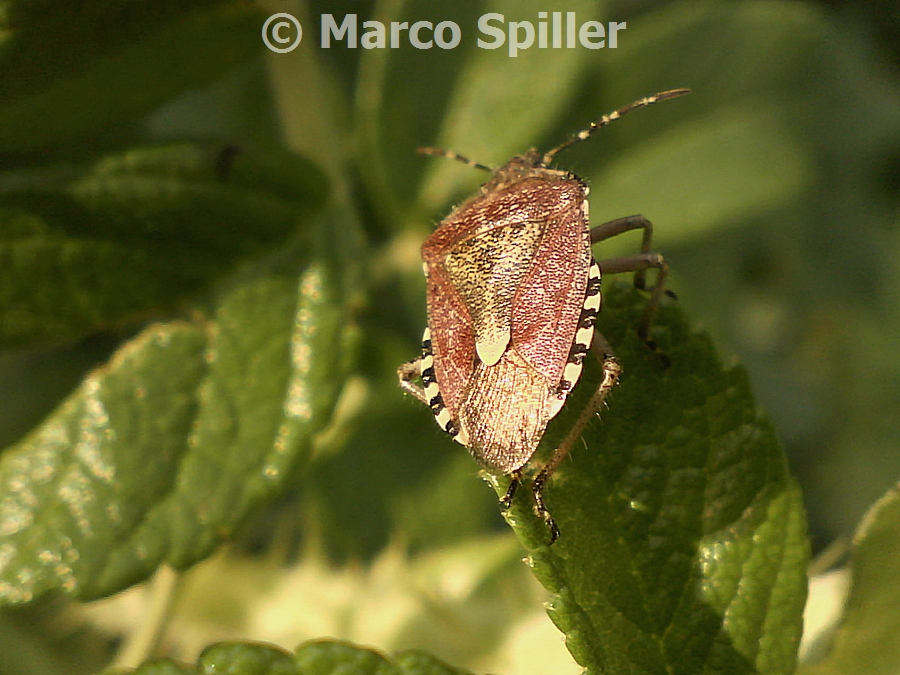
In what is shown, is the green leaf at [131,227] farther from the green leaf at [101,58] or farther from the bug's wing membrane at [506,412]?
the bug's wing membrane at [506,412]

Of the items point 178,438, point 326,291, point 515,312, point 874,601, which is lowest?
point 874,601

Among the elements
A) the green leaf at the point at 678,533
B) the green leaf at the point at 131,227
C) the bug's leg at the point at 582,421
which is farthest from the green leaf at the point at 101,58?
the green leaf at the point at 678,533

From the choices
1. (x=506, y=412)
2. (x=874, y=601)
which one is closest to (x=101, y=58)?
(x=506, y=412)

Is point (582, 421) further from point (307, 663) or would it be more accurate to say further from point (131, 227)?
point (131, 227)

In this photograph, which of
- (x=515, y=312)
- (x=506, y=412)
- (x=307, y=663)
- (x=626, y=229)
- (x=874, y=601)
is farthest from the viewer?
(x=626, y=229)

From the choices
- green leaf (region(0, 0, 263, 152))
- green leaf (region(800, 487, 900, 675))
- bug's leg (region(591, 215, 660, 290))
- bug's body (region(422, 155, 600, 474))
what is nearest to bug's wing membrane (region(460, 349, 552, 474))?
bug's body (region(422, 155, 600, 474))

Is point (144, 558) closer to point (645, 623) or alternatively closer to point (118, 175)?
point (118, 175)

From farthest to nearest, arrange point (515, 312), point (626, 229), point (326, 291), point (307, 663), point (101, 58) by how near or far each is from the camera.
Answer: point (326, 291)
point (626, 229)
point (101, 58)
point (515, 312)
point (307, 663)

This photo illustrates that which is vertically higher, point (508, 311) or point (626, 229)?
point (626, 229)
